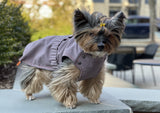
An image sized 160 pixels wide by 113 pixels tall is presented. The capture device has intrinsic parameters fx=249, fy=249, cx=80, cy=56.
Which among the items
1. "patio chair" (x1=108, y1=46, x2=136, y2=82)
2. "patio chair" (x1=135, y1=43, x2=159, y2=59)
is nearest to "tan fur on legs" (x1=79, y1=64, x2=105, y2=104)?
"patio chair" (x1=108, y1=46, x2=136, y2=82)

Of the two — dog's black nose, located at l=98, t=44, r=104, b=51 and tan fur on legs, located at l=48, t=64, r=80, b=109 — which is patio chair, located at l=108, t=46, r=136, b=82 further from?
dog's black nose, located at l=98, t=44, r=104, b=51

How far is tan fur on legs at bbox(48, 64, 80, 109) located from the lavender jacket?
8cm

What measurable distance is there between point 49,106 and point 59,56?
0.55 meters

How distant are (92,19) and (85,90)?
0.92m

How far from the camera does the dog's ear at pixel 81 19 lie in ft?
7.38

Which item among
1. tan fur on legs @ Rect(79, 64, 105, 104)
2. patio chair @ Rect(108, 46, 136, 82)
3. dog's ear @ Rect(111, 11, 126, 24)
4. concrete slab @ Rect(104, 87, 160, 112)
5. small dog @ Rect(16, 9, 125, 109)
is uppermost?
dog's ear @ Rect(111, 11, 126, 24)

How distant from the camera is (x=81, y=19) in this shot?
2.27 metres

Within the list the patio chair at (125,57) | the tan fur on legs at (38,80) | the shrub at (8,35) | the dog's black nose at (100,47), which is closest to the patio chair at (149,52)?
the patio chair at (125,57)

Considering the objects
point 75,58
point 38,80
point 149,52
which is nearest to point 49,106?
point 38,80

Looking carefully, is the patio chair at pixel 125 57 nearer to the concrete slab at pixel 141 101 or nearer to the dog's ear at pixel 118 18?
the concrete slab at pixel 141 101

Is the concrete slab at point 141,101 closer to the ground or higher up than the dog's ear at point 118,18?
closer to the ground

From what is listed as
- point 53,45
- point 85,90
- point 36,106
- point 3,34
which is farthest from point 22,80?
point 3,34

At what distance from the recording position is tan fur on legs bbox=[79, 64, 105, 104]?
2.75 meters

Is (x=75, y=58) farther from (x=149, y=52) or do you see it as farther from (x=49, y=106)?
(x=149, y=52)
